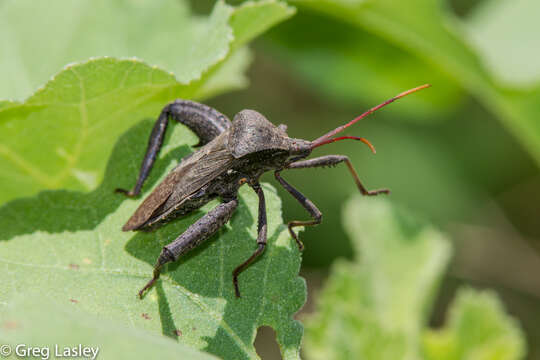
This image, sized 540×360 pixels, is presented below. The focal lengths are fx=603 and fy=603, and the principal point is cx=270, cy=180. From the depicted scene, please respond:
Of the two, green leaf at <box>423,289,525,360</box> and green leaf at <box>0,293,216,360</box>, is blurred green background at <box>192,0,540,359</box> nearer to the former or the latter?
green leaf at <box>423,289,525,360</box>

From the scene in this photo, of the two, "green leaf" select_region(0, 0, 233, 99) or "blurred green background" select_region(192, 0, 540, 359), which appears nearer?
"green leaf" select_region(0, 0, 233, 99)

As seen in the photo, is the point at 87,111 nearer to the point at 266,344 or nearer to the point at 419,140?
the point at 266,344

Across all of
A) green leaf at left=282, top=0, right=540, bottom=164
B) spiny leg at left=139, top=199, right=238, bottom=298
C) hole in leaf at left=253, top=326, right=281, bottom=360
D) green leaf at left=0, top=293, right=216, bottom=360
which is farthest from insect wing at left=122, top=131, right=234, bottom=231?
hole in leaf at left=253, top=326, right=281, bottom=360

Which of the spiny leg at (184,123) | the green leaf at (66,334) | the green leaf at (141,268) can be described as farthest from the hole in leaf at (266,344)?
the green leaf at (66,334)

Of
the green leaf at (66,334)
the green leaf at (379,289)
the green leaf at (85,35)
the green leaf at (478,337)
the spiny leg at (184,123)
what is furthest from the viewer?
the green leaf at (478,337)

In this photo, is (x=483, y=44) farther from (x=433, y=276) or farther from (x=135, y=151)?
(x=135, y=151)

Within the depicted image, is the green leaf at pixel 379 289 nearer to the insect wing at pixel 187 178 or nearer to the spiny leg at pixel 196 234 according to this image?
the spiny leg at pixel 196 234
